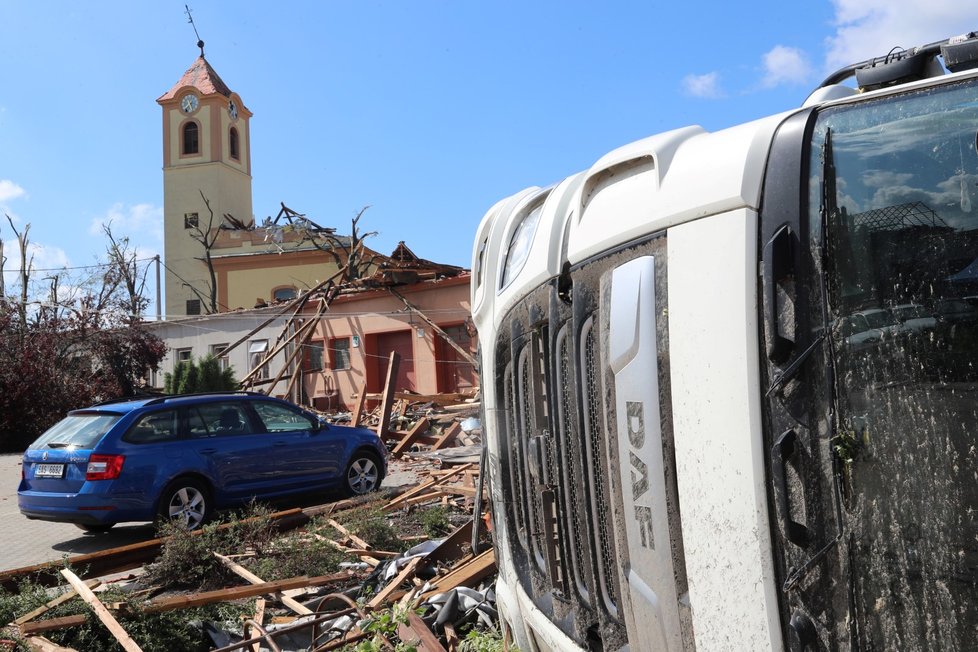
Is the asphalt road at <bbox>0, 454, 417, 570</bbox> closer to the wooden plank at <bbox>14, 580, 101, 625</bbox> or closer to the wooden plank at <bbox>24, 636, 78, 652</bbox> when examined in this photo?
the wooden plank at <bbox>14, 580, 101, 625</bbox>

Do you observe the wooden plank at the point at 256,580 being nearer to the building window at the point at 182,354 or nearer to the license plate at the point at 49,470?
the license plate at the point at 49,470

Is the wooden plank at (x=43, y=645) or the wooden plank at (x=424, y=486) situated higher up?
the wooden plank at (x=424, y=486)

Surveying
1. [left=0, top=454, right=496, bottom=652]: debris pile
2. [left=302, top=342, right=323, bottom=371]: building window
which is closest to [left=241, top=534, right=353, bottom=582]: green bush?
[left=0, top=454, right=496, bottom=652]: debris pile

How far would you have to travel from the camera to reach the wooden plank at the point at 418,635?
4.93 meters

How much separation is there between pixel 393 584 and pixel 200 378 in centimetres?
2242

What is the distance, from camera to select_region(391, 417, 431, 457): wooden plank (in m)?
19.4

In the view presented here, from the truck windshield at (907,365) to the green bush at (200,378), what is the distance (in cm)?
2672

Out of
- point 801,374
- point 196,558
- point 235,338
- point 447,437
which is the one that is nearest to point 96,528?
point 196,558

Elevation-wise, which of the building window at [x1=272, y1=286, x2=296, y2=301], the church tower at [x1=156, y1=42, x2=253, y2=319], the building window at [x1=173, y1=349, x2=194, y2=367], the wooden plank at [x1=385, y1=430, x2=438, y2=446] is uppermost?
the church tower at [x1=156, y1=42, x2=253, y2=319]

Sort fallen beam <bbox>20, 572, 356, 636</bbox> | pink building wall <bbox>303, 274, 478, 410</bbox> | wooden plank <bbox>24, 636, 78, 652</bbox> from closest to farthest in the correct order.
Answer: wooden plank <bbox>24, 636, 78, 652</bbox>, fallen beam <bbox>20, 572, 356, 636</bbox>, pink building wall <bbox>303, 274, 478, 410</bbox>

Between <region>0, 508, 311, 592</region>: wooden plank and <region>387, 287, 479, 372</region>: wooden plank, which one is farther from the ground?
<region>387, 287, 479, 372</region>: wooden plank

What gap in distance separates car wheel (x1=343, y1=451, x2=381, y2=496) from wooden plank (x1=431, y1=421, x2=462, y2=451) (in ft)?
19.6

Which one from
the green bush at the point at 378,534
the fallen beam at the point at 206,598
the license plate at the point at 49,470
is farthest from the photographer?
the license plate at the point at 49,470

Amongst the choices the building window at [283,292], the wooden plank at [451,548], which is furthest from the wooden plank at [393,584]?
the building window at [283,292]
